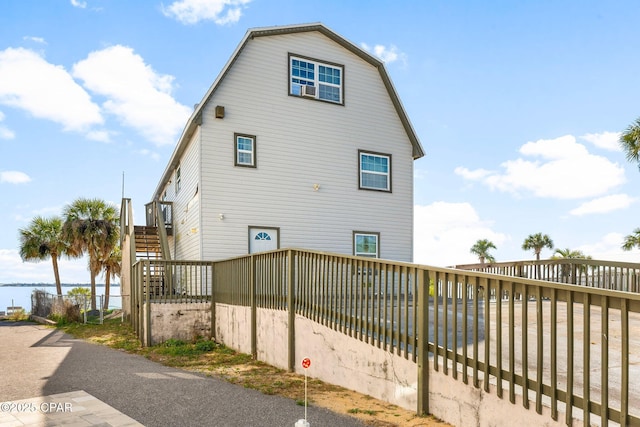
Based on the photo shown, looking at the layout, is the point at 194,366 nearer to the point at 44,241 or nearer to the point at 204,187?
the point at 204,187

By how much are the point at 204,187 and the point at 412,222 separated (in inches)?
305

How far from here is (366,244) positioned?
54.3 feet

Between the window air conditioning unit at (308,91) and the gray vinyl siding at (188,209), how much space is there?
12.4ft

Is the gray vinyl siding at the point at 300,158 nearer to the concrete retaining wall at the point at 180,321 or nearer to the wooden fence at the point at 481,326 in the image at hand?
the concrete retaining wall at the point at 180,321

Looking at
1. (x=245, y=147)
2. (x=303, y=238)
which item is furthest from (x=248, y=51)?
(x=303, y=238)

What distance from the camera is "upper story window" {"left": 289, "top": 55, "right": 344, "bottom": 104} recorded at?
51.5 feet

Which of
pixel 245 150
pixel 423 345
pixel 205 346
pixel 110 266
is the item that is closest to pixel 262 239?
pixel 245 150

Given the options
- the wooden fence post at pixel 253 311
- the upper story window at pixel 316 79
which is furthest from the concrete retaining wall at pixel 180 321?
the upper story window at pixel 316 79

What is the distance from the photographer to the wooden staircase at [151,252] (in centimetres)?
1230

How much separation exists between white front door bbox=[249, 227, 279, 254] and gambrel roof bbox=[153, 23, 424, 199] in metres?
3.73

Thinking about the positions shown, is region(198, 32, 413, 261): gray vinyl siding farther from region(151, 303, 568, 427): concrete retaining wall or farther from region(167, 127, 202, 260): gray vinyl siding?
region(151, 303, 568, 427): concrete retaining wall

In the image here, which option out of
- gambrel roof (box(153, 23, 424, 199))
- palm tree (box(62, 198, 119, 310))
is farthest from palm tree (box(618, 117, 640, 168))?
palm tree (box(62, 198, 119, 310))

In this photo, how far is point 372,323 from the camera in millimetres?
6367

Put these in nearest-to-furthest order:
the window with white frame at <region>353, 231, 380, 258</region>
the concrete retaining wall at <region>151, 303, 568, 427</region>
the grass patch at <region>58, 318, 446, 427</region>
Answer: the concrete retaining wall at <region>151, 303, 568, 427</region> → the grass patch at <region>58, 318, 446, 427</region> → the window with white frame at <region>353, 231, 380, 258</region>
